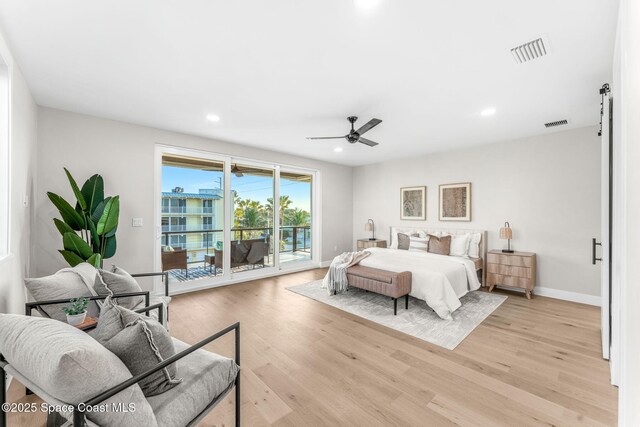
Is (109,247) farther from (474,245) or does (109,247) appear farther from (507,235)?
(507,235)

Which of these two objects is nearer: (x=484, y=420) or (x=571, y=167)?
(x=484, y=420)

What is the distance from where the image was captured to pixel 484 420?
67.9 inches

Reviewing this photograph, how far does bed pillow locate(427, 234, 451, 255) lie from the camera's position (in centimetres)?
483

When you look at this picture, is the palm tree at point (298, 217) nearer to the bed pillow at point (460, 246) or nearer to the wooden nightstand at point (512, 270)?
the bed pillow at point (460, 246)

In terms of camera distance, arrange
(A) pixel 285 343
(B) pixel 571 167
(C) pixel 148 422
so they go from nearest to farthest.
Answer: (C) pixel 148 422, (A) pixel 285 343, (B) pixel 571 167

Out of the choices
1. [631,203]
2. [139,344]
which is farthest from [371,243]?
[139,344]

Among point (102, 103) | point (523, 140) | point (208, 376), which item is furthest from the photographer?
point (523, 140)

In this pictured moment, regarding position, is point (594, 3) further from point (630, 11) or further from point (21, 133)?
point (21, 133)

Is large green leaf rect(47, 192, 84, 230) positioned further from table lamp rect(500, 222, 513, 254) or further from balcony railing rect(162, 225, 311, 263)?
table lamp rect(500, 222, 513, 254)

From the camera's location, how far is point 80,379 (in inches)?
35.5

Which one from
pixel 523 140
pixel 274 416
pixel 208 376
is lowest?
pixel 274 416

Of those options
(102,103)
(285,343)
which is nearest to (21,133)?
(102,103)

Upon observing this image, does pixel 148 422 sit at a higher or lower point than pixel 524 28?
lower

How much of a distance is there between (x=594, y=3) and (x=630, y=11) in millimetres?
980
